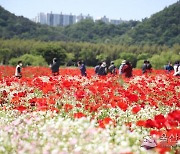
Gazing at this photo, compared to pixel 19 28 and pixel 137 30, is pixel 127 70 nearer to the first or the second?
pixel 137 30

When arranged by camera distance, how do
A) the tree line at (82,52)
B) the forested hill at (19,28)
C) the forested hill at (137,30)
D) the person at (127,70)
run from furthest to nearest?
the forested hill at (19,28) < the forested hill at (137,30) < the tree line at (82,52) < the person at (127,70)

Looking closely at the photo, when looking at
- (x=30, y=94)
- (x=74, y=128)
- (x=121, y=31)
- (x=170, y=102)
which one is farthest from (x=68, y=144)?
(x=121, y=31)

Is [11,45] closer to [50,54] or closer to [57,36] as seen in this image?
[50,54]

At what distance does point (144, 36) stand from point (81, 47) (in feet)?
96.9

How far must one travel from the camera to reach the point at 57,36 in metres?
146

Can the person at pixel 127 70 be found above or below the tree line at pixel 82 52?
above

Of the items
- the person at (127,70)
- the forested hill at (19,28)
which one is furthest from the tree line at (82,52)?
the person at (127,70)

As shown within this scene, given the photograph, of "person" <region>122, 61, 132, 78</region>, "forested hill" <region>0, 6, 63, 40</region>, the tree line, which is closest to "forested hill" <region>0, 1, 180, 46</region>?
"forested hill" <region>0, 6, 63, 40</region>

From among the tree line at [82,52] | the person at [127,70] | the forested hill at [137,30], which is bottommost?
the tree line at [82,52]

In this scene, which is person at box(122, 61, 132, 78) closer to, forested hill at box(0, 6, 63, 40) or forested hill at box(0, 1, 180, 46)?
forested hill at box(0, 1, 180, 46)

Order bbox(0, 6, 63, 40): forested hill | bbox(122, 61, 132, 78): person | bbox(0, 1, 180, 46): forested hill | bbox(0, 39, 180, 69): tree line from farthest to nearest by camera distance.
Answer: bbox(0, 6, 63, 40): forested hill < bbox(0, 1, 180, 46): forested hill < bbox(0, 39, 180, 69): tree line < bbox(122, 61, 132, 78): person

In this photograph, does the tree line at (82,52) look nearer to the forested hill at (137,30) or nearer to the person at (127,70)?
the forested hill at (137,30)

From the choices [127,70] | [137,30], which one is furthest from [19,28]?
[127,70]

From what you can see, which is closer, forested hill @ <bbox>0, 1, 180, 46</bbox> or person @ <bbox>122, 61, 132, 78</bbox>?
person @ <bbox>122, 61, 132, 78</bbox>
